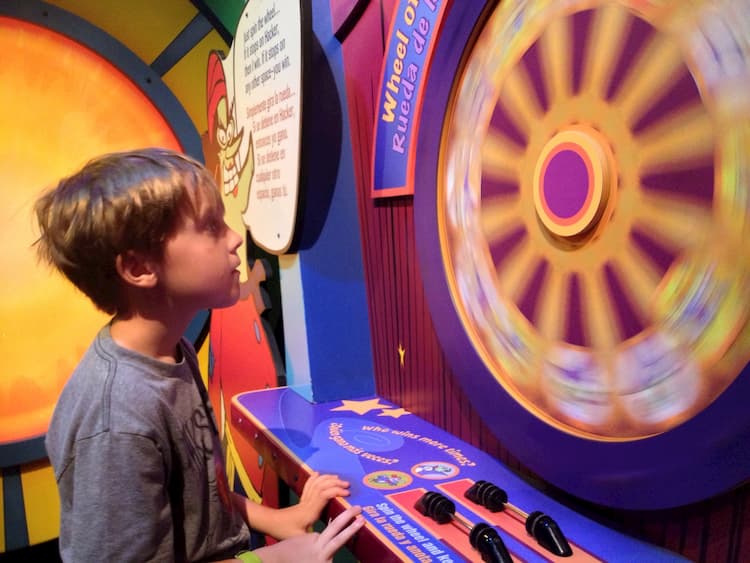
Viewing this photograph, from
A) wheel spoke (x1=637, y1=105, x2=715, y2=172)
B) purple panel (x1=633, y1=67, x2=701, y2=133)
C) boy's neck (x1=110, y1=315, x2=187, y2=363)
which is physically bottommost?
boy's neck (x1=110, y1=315, x2=187, y2=363)

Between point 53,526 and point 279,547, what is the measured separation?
6.58ft

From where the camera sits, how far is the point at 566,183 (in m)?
0.76

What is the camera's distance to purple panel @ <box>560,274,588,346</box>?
0.76 meters

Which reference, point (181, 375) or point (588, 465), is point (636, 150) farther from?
point (181, 375)

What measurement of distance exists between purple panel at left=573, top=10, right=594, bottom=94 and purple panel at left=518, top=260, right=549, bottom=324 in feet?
0.74

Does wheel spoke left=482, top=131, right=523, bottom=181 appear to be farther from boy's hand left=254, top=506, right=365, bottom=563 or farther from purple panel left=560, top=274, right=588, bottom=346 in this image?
boy's hand left=254, top=506, right=365, bottom=563

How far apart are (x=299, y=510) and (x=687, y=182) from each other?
72cm

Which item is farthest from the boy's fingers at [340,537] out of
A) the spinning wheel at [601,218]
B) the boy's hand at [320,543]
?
the spinning wheel at [601,218]

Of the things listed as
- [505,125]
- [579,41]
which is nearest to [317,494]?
[505,125]

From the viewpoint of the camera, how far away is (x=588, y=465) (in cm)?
73

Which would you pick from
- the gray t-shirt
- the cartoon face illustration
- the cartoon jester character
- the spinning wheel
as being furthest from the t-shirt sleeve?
the cartoon face illustration

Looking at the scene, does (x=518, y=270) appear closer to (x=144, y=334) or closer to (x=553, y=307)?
(x=553, y=307)

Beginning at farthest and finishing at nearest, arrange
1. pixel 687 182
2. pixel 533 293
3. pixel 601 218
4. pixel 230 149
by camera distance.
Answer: pixel 230 149
pixel 533 293
pixel 601 218
pixel 687 182

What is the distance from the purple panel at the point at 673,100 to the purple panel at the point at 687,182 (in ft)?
0.19
